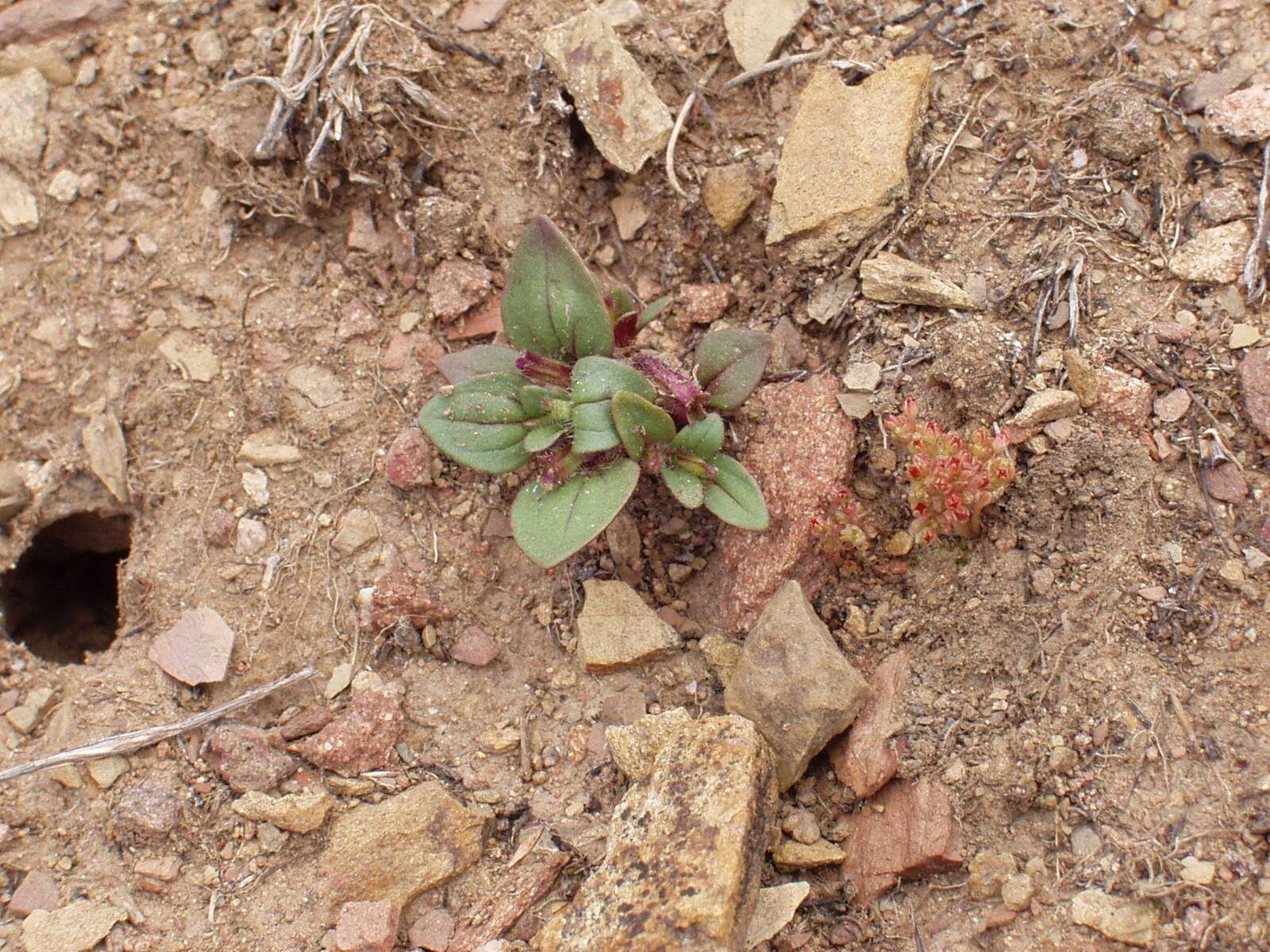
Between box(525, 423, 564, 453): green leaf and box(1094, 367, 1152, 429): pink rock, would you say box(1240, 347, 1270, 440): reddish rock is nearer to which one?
box(1094, 367, 1152, 429): pink rock

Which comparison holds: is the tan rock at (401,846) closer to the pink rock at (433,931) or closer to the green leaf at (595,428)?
the pink rock at (433,931)

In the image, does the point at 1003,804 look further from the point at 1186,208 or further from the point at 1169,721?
the point at 1186,208

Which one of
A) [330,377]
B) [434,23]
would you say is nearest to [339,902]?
[330,377]

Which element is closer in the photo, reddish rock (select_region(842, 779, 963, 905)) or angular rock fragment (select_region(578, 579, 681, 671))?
reddish rock (select_region(842, 779, 963, 905))

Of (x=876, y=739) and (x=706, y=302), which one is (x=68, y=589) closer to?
(x=706, y=302)

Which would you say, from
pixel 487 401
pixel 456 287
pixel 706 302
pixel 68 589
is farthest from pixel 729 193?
pixel 68 589

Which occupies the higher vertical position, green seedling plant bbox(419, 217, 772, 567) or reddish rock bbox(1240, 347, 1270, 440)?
green seedling plant bbox(419, 217, 772, 567)

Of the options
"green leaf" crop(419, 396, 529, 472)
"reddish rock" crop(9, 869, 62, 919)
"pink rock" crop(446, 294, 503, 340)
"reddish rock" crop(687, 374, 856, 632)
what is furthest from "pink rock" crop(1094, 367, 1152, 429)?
"reddish rock" crop(9, 869, 62, 919)
